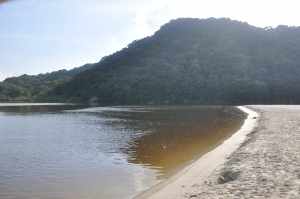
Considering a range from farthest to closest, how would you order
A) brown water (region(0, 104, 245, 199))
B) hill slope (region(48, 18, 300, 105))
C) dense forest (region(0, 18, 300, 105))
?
1. dense forest (region(0, 18, 300, 105))
2. hill slope (region(48, 18, 300, 105))
3. brown water (region(0, 104, 245, 199))

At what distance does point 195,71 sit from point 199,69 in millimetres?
1865

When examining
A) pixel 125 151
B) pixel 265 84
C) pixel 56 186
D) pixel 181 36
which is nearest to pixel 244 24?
pixel 181 36

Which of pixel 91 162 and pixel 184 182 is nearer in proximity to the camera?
pixel 184 182

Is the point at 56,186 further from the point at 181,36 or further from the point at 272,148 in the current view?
the point at 181,36

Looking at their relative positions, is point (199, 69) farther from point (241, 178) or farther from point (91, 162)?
point (241, 178)

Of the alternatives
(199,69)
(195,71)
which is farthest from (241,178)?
(199,69)

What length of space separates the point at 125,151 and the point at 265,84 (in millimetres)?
109823

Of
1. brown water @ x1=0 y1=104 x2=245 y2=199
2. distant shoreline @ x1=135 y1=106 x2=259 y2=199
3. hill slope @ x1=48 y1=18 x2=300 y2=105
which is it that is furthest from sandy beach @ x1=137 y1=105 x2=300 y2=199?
hill slope @ x1=48 y1=18 x2=300 y2=105

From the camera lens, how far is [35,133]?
138 feet

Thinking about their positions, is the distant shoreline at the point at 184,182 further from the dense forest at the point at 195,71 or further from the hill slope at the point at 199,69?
the hill slope at the point at 199,69

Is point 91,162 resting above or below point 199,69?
below

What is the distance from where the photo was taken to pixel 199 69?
15150cm

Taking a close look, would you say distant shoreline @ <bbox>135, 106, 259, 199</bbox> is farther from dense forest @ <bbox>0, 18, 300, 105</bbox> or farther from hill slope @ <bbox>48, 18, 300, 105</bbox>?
hill slope @ <bbox>48, 18, 300, 105</bbox>

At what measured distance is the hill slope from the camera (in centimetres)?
13362
